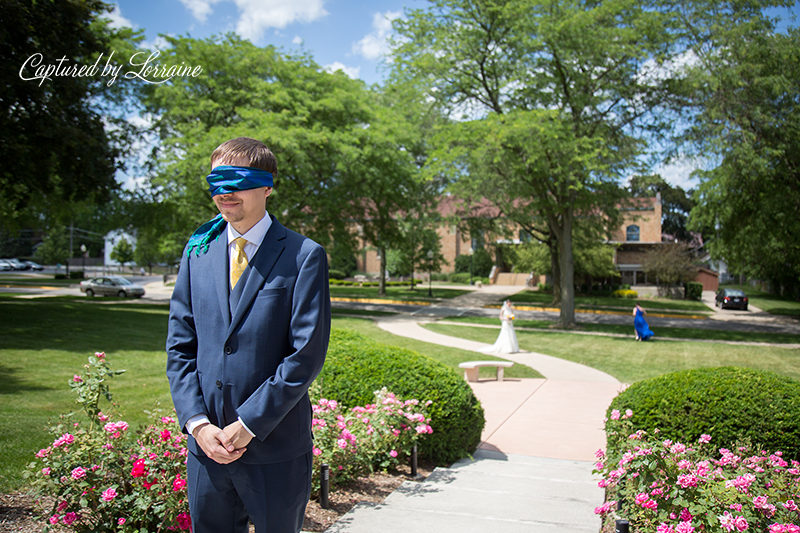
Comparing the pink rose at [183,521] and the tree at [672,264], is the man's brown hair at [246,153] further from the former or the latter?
the tree at [672,264]

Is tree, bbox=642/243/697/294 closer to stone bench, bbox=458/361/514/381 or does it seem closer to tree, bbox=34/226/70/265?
stone bench, bbox=458/361/514/381

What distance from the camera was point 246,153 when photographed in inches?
93.3

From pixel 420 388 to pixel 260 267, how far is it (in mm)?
3724

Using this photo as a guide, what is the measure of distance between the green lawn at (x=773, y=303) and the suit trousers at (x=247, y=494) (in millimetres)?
35498

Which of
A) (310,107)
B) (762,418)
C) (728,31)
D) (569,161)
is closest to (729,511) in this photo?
(762,418)

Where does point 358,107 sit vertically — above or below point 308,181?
above

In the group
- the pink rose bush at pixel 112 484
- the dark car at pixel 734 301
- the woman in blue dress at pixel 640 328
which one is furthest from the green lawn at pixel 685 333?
the pink rose bush at pixel 112 484

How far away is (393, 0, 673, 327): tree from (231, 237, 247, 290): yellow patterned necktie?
1680cm

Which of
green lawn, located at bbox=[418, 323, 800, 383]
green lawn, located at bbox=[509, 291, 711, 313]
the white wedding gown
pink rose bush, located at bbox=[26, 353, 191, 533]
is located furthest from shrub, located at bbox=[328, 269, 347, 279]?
pink rose bush, located at bbox=[26, 353, 191, 533]

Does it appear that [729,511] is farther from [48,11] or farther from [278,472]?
[48,11]

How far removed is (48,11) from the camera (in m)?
13.8

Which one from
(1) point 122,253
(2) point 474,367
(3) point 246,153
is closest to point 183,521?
(3) point 246,153

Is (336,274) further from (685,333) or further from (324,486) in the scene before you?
(324,486)

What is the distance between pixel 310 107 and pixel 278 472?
73.8ft
